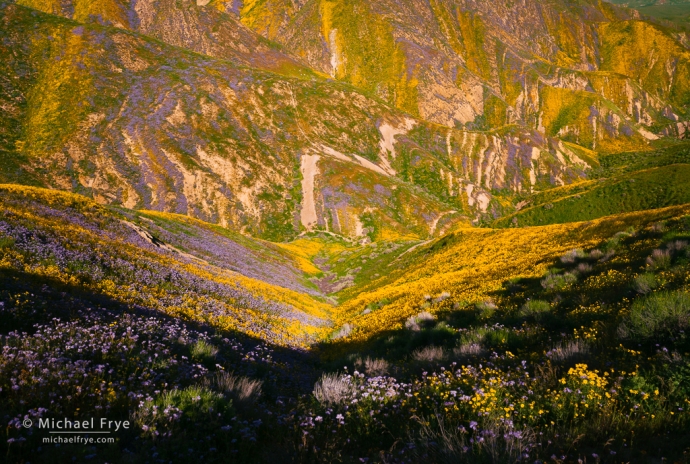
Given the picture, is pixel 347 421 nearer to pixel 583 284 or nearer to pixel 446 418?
pixel 446 418

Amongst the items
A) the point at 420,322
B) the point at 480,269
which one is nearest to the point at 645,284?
the point at 420,322

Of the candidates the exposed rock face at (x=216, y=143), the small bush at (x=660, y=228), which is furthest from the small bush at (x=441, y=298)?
the exposed rock face at (x=216, y=143)

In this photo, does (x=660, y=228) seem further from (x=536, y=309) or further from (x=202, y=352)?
(x=202, y=352)

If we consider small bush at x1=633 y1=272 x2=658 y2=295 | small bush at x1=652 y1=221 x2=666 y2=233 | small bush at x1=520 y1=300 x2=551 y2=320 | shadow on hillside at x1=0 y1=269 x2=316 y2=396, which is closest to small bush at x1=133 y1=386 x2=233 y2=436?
shadow on hillside at x1=0 y1=269 x2=316 y2=396

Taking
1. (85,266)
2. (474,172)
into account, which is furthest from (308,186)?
(85,266)

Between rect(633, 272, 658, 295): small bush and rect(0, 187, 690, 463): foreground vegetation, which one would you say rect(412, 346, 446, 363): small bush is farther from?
rect(633, 272, 658, 295): small bush

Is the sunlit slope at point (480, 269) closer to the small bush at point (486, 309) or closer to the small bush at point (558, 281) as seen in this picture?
the small bush at point (486, 309)
